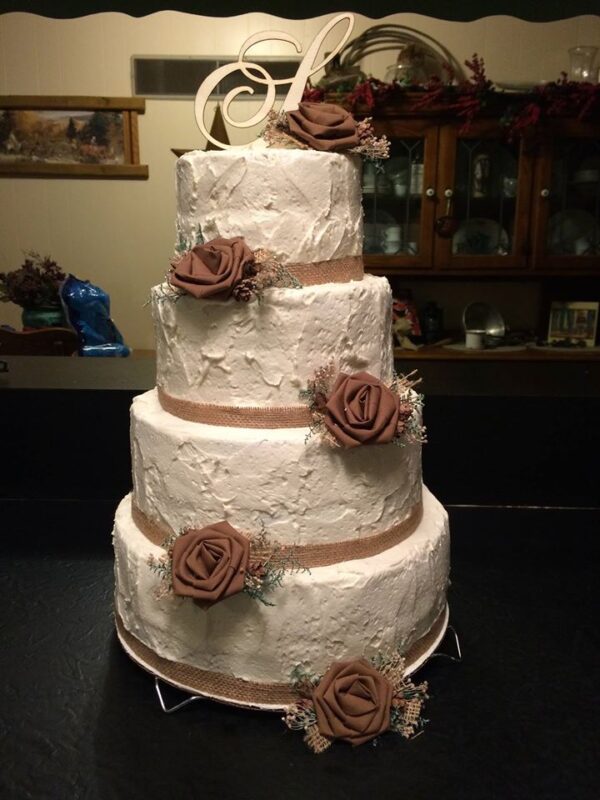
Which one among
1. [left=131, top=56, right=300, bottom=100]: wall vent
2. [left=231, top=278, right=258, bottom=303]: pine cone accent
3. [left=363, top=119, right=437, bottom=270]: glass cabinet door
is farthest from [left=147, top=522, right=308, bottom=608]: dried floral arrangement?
[left=131, top=56, right=300, bottom=100]: wall vent

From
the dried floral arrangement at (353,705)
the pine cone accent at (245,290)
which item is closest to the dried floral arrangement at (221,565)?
the dried floral arrangement at (353,705)

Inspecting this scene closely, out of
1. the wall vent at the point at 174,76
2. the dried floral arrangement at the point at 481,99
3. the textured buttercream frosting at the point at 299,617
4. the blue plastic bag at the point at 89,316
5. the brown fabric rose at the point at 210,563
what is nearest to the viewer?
the brown fabric rose at the point at 210,563

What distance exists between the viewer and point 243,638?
121 centimetres

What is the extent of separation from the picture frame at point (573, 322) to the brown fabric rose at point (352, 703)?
2547 mm

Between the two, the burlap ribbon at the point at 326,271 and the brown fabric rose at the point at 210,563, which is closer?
the brown fabric rose at the point at 210,563

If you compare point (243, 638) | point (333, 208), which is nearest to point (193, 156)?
point (333, 208)

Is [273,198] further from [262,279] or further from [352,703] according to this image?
[352,703]

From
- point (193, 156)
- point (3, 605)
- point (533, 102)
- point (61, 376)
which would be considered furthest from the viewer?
point (533, 102)

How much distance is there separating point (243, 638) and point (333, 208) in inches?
29.0

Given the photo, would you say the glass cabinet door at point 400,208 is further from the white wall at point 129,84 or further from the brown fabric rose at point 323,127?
the brown fabric rose at point 323,127

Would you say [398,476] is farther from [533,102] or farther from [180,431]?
[533,102]

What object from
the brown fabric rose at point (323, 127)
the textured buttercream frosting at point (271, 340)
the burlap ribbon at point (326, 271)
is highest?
the brown fabric rose at point (323, 127)

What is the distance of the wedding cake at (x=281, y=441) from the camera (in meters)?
1.16

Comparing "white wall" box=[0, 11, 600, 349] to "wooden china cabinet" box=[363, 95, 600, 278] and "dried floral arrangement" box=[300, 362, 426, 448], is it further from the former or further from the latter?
"dried floral arrangement" box=[300, 362, 426, 448]
